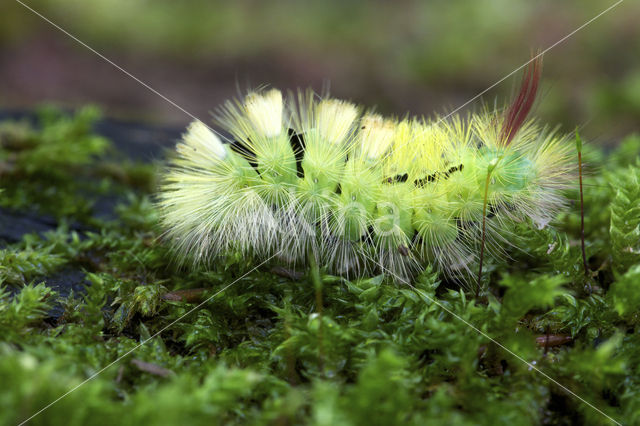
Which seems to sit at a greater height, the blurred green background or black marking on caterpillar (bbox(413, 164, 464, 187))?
the blurred green background

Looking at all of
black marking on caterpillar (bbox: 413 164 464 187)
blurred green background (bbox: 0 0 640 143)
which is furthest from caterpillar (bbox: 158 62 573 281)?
blurred green background (bbox: 0 0 640 143)

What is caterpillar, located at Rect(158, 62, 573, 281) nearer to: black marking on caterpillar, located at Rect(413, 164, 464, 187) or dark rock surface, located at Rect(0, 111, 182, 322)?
black marking on caterpillar, located at Rect(413, 164, 464, 187)

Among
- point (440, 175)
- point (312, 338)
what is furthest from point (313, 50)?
point (312, 338)

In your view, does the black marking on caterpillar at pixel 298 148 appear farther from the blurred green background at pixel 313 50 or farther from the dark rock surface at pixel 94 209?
Result: the blurred green background at pixel 313 50

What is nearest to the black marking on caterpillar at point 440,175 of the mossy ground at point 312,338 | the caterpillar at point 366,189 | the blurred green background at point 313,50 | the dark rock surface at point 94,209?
the caterpillar at point 366,189

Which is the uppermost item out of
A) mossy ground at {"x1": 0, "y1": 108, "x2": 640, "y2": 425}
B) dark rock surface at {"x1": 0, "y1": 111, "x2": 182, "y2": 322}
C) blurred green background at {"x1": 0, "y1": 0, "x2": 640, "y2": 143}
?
blurred green background at {"x1": 0, "y1": 0, "x2": 640, "y2": 143}

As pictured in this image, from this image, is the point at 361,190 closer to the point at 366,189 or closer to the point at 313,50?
the point at 366,189

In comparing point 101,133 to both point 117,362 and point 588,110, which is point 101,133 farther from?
point 588,110
